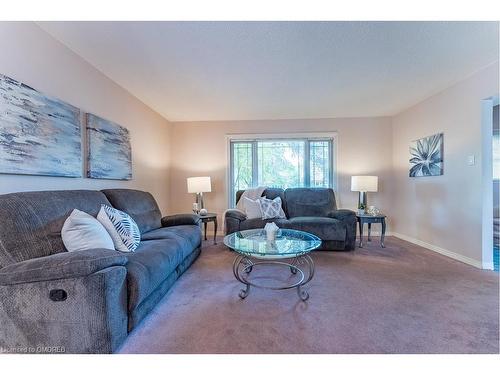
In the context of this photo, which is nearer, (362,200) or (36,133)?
(36,133)

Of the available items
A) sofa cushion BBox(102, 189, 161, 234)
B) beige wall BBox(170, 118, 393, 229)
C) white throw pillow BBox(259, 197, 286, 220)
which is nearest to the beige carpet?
sofa cushion BBox(102, 189, 161, 234)

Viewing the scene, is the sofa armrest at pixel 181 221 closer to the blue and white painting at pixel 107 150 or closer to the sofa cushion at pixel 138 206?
the sofa cushion at pixel 138 206

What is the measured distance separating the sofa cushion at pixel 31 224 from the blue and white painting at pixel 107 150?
69 centimetres

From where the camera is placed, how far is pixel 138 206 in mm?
2826

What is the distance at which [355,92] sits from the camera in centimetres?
328

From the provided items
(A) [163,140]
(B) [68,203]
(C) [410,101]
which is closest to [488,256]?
(C) [410,101]

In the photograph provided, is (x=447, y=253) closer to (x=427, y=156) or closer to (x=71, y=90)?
(x=427, y=156)

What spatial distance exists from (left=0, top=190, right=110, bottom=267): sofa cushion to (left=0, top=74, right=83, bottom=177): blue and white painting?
26 cm

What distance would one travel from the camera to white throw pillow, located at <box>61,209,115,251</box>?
1.60 metres

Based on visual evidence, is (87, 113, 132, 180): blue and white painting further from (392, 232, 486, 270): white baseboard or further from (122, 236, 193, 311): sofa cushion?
(392, 232, 486, 270): white baseboard

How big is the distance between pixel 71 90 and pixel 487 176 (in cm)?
451

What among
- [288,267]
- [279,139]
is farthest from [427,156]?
[288,267]
